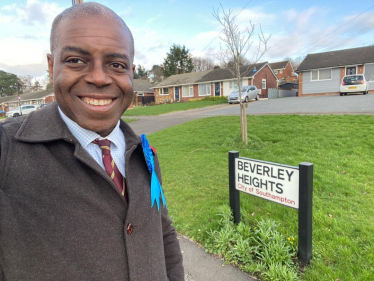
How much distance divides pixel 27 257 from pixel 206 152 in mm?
6098

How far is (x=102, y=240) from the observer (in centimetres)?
97

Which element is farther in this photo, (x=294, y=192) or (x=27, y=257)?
(x=294, y=192)

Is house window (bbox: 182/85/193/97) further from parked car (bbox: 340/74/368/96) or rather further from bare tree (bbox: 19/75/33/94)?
bare tree (bbox: 19/75/33/94)

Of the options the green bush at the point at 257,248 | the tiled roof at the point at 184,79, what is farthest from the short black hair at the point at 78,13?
the tiled roof at the point at 184,79

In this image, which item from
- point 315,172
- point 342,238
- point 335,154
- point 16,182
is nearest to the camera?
point 16,182

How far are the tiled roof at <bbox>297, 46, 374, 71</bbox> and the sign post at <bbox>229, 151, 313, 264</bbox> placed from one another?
25.6m

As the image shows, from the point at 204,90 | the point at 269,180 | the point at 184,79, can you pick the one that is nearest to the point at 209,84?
the point at 204,90

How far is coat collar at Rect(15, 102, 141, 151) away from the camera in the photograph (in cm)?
92

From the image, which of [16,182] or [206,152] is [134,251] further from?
[206,152]

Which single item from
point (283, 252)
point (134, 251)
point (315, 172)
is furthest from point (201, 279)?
point (315, 172)

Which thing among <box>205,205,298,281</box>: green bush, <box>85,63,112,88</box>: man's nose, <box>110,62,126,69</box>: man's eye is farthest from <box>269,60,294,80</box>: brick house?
<box>85,63,112,88</box>: man's nose

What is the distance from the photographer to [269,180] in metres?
2.93

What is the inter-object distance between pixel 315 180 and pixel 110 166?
13.6ft

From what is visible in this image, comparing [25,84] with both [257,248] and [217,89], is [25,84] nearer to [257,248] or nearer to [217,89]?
[217,89]
